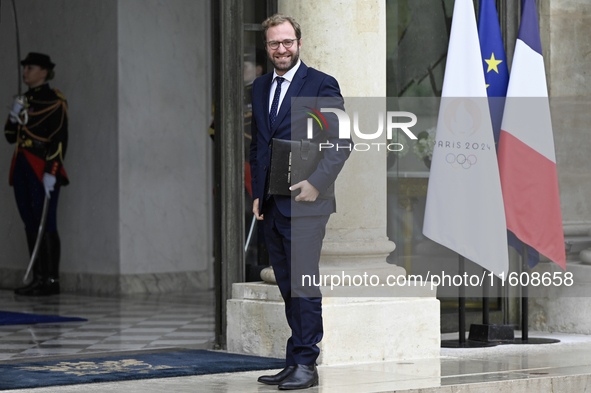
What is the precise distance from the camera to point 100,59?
10.5m

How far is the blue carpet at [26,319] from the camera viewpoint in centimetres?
769

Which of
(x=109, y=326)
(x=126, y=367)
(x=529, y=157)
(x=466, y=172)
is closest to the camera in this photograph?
(x=126, y=367)

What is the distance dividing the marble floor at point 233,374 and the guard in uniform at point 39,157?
4.68 ft

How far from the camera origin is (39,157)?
34.6 feet

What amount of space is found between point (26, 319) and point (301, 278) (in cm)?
399

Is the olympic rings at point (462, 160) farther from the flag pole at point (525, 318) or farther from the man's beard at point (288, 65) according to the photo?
the man's beard at point (288, 65)

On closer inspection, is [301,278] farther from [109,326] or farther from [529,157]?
[109,326]

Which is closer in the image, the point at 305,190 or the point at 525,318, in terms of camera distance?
the point at 305,190

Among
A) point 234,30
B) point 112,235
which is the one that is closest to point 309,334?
point 234,30

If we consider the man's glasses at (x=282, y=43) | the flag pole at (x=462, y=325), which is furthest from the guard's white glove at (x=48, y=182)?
the man's glasses at (x=282, y=43)

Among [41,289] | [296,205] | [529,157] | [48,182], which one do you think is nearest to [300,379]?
[296,205]

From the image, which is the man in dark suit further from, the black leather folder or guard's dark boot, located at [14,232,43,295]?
guard's dark boot, located at [14,232,43,295]

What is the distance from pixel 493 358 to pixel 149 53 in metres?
6.03

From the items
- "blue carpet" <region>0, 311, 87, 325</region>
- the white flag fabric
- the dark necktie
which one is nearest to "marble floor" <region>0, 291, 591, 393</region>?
"blue carpet" <region>0, 311, 87, 325</region>
